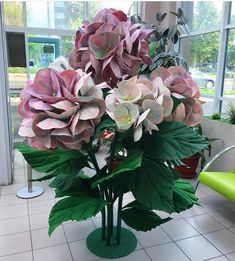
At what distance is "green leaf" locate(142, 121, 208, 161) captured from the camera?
1.01 metres

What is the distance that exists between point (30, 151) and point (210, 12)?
150 inches

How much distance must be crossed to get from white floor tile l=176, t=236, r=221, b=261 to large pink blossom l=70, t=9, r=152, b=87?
60.0 inches

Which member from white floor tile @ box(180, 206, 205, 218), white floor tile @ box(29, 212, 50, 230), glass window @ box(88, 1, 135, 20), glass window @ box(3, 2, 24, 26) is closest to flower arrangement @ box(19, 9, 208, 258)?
white floor tile @ box(29, 212, 50, 230)

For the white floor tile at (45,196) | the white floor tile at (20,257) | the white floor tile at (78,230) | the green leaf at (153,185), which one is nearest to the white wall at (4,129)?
the white floor tile at (45,196)

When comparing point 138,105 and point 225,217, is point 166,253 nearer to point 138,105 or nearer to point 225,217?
point 225,217

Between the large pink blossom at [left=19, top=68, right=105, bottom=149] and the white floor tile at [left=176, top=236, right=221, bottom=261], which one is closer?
the large pink blossom at [left=19, top=68, right=105, bottom=149]

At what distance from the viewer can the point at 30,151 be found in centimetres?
125

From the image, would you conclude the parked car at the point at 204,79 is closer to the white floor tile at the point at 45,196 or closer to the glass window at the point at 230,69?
the glass window at the point at 230,69

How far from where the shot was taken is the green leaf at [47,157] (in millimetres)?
1194

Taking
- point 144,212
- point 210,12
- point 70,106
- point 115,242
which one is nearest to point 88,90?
point 70,106

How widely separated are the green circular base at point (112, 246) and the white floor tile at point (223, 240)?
71 centimetres

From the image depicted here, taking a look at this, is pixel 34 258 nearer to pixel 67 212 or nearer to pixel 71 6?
pixel 67 212

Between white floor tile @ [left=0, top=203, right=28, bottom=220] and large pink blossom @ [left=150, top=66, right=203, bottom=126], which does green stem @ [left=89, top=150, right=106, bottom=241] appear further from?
white floor tile @ [left=0, top=203, right=28, bottom=220]

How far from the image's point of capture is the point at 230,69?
3631 millimetres
